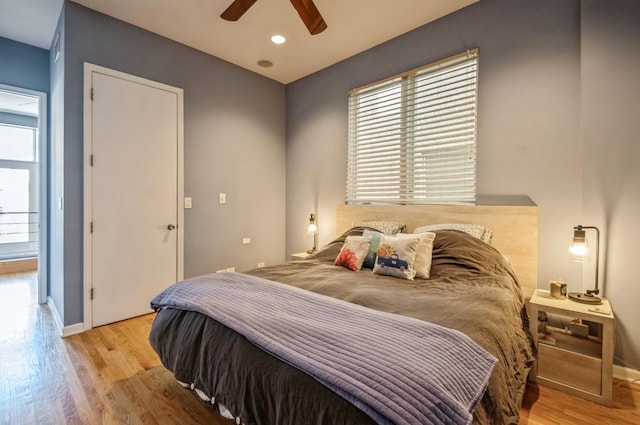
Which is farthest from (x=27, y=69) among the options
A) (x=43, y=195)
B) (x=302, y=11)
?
(x=302, y=11)

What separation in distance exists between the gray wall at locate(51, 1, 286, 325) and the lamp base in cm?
323

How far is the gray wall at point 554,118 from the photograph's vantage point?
1.98 meters

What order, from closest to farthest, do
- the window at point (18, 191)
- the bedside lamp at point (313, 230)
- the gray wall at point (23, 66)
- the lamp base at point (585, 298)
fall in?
the lamp base at point (585, 298), the gray wall at point (23, 66), the bedside lamp at point (313, 230), the window at point (18, 191)

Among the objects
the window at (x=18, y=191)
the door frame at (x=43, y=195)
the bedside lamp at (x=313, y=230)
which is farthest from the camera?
the window at (x=18, y=191)

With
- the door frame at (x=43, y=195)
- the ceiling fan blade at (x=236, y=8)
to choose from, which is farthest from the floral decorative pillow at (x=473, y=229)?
the door frame at (x=43, y=195)

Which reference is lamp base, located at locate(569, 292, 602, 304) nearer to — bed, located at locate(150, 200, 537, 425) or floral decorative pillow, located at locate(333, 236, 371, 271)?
bed, located at locate(150, 200, 537, 425)

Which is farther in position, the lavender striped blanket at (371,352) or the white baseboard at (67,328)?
the white baseboard at (67,328)

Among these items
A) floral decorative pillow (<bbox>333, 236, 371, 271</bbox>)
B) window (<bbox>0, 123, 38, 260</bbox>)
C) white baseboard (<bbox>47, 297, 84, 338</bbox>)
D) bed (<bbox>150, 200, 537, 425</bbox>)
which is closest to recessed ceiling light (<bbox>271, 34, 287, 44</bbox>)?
floral decorative pillow (<bbox>333, 236, 371, 271</bbox>)

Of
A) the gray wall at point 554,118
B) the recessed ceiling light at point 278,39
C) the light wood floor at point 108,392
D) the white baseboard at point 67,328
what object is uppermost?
the recessed ceiling light at point 278,39

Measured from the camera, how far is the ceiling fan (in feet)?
6.70

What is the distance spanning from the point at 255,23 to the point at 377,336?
2.97 metres

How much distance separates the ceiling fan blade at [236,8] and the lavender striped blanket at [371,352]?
1888mm

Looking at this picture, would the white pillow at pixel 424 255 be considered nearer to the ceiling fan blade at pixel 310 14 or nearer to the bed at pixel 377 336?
the bed at pixel 377 336

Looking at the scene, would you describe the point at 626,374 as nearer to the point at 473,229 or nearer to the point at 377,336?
the point at 473,229
